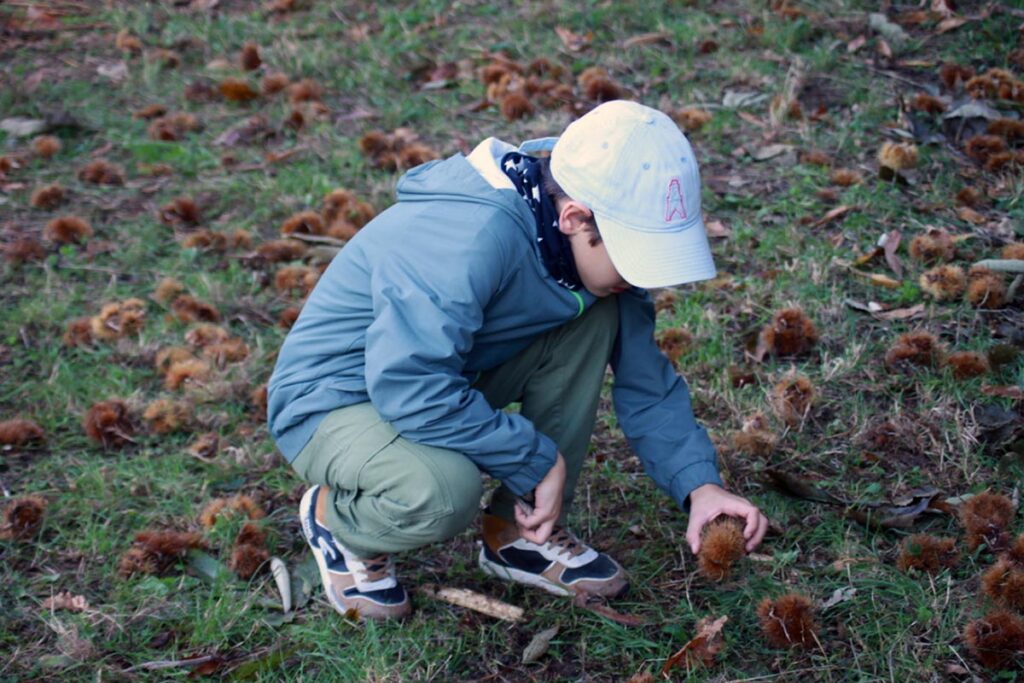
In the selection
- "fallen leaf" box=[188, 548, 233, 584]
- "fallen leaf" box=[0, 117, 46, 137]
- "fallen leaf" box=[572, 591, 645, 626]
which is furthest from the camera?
"fallen leaf" box=[0, 117, 46, 137]

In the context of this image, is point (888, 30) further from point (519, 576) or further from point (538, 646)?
point (538, 646)

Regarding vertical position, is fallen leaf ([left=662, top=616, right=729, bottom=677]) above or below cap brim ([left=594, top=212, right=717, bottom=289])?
below

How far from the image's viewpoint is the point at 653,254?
210cm

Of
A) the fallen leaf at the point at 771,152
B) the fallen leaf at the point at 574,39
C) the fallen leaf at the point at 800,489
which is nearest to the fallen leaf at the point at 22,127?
the fallen leaf at the point at 574,39

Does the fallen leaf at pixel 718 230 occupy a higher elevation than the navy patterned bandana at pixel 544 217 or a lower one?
lower

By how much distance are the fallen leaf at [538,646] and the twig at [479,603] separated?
0.08 m

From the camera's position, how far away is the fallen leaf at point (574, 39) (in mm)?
5441

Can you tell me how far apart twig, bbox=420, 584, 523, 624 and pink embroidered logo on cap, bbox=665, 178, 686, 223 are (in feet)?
3.32

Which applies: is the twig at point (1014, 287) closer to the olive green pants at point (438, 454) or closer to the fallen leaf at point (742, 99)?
the olive green pants at point (438, 454)

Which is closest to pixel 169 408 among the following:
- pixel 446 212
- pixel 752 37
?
pixel 446 212

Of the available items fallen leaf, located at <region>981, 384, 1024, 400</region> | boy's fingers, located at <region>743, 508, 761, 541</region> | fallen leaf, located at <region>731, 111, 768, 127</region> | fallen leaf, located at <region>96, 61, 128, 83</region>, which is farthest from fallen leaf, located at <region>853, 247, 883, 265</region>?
fallen leaf, located at <region>96, 61, 128, 83</region>

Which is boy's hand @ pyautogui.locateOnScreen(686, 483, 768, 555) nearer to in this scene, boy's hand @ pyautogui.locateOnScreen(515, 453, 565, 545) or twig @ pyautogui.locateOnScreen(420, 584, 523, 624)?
boy's hand @ pyautogui.locateOnScreen(515, 453, 565, 545)

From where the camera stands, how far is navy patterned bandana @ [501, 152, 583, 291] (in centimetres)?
223

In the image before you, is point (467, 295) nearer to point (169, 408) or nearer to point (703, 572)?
point (703, 572)
